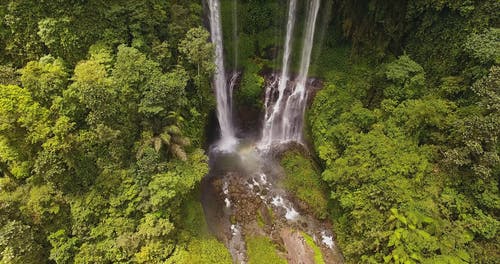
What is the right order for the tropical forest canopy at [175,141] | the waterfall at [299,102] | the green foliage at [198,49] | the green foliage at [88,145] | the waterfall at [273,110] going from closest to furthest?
1. the green foliage at [88,145]
2. the tropical forest canopy at [175,141]
3. the green foliage at [198,49]
4. the waterfall at [299,102]
5. the waterfall at [273,110]

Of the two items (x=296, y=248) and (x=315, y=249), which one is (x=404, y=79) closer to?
(x=315, y=249)

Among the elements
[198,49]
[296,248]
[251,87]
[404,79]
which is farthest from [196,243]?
[404,79]

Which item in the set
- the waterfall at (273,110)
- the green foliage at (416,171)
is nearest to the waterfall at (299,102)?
the waterfall at (273,110)

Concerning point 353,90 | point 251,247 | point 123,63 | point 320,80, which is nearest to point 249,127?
point 320,80

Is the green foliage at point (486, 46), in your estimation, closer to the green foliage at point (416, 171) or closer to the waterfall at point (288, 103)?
the green foliage at point (416, 171)

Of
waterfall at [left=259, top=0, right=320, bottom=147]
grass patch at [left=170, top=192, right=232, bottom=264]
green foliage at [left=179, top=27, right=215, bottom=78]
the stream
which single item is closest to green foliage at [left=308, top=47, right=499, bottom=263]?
the stream

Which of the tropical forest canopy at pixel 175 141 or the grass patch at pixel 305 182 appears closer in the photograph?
the tropical forest canopy at pixel 175 141

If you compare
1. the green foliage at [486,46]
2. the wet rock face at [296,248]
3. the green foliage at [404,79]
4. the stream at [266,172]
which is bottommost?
the wet rock face at [296,248]
